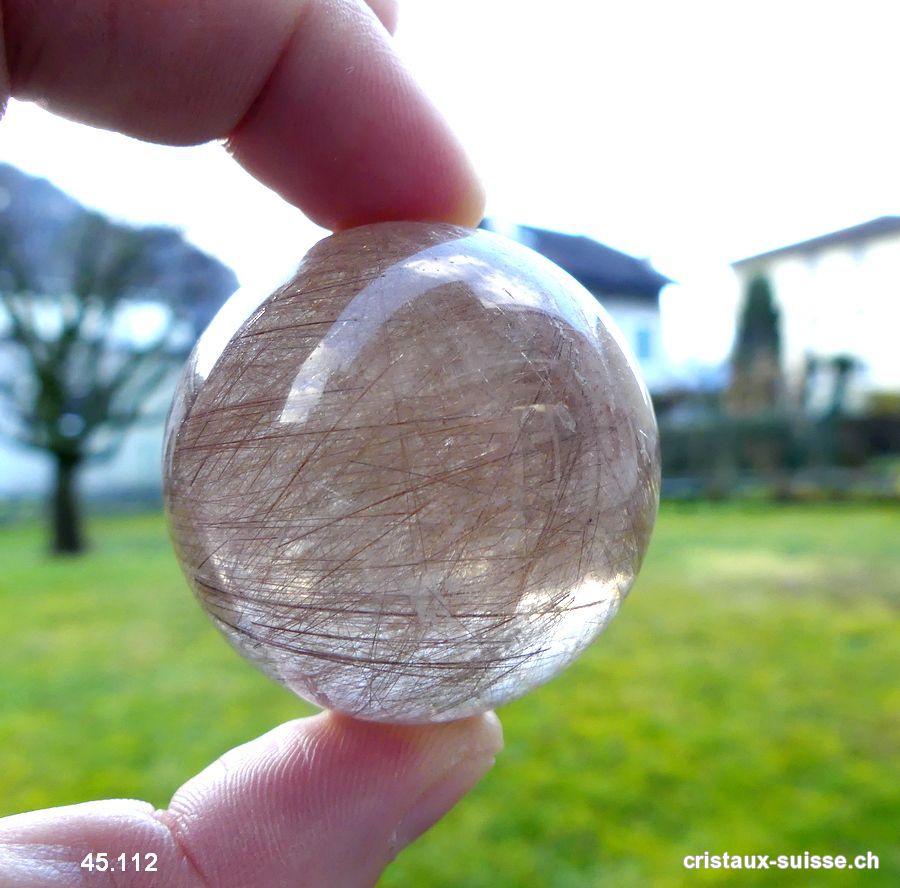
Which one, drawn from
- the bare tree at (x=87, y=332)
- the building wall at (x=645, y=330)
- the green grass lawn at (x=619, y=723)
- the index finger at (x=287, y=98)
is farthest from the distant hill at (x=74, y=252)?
the index finger at (x=287, y=98)

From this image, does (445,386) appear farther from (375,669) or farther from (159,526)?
(159,526)

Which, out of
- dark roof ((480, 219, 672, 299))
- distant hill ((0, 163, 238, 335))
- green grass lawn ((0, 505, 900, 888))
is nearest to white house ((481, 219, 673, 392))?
dark roof ((480, 219, 672, 299))

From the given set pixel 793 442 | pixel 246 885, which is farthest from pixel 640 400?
pixel 793 442

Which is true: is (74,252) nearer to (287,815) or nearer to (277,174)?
(277,174)

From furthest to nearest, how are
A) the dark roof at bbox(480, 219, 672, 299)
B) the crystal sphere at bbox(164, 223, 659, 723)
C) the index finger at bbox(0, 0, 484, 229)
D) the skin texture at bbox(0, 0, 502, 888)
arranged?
the dark roof at bbox(480, 219, 672, 299) < the index finger at bbox(0, 0, 484, 229) < the skin texture at bbox(0, 0, 502, 888) < the crystal sphere at bbox(164, 223, 659, 723)

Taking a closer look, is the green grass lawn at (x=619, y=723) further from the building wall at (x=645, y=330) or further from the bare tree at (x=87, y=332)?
Result: the building wall at (x=645, y=330)

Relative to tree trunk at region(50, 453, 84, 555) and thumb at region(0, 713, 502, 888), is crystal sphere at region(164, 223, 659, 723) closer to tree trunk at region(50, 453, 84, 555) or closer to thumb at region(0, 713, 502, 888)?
thumb at region(0, 713, 502, 888)
